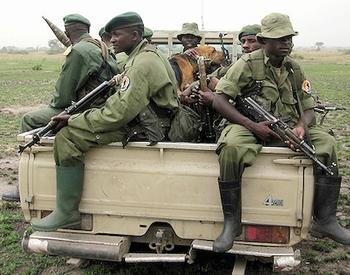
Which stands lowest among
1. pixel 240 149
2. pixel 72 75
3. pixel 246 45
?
pixel 240 149

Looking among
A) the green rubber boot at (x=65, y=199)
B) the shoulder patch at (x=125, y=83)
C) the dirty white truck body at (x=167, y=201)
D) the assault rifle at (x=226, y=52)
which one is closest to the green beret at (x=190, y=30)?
the assault rifle at (x=226, y=52)

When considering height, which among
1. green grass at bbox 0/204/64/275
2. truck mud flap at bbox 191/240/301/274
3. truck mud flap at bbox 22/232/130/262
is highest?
truck mud flap at bbox 191/240/301/274

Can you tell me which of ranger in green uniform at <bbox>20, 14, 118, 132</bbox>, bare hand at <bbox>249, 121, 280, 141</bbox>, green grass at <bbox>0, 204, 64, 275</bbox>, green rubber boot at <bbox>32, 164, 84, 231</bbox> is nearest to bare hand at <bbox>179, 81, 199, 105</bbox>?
ranger in green uniform at <bbox>20, 14, 118, 132</bbox>

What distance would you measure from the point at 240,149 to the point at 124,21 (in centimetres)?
140

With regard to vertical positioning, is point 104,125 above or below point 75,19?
below

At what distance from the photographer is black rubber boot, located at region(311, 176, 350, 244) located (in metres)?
3.96

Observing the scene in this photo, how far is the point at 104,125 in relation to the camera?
4082 millimetres

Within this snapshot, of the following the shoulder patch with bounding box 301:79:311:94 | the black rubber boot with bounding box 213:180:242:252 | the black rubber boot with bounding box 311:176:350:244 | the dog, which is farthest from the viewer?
the dog

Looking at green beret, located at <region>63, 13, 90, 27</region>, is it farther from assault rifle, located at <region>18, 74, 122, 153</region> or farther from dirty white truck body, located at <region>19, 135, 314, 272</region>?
dirty white truck body, located at <region>19, 135, 314, 272</region>

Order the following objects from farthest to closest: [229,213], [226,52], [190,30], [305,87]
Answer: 1. [226,52]
2. [190,30]
3. [305,87]
4. [229,213]

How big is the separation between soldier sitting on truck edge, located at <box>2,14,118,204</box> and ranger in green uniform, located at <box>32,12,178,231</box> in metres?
0.67

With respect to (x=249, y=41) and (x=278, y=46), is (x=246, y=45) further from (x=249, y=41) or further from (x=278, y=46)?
(x=278, y=46)

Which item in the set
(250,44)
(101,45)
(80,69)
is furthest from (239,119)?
(250,44)

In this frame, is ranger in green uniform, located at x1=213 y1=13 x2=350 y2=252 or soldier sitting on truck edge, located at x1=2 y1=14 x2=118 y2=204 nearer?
ranger in green uniform, located at x1=213 y1=13 x2=350 y2=252
